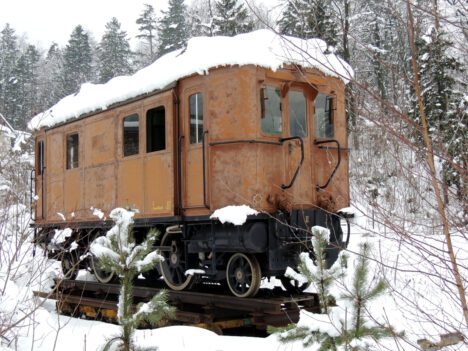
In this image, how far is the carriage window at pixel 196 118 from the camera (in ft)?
28.5

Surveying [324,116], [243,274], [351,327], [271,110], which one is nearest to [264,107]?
[271,110]

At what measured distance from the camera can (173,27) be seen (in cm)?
4928

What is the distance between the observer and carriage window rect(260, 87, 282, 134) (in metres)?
8.45

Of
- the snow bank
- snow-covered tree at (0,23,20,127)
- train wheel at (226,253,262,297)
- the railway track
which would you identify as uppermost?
snow-covered tree at (0,23,20,127)

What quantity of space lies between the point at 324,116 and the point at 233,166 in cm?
216

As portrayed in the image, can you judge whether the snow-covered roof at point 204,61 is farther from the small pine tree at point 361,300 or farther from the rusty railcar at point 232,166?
the small pine tree at point 361,300

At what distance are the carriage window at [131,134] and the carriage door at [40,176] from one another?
4.07 meters

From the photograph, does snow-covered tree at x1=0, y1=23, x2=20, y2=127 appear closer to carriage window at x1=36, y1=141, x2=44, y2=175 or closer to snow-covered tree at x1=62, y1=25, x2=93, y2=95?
snow-covered tree at x1=62, y1=25, x2=93, y2=95

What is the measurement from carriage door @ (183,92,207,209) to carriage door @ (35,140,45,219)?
5.90 metres

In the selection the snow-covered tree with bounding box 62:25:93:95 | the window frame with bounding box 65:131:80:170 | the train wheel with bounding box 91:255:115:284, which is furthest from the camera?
the snow-covered tree with bounding box 62:25:93:95

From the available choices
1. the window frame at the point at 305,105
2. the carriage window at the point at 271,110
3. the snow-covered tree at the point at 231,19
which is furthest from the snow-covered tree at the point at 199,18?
the carriage window at the point at 271,110

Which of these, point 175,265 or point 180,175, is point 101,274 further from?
point 180,175

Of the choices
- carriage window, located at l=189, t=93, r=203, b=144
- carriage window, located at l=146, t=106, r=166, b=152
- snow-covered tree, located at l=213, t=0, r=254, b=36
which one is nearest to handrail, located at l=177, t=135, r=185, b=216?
carriage window, located at l=189, t=93, r=203, b=144

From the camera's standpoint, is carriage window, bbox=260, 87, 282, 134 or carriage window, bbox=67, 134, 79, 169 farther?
carriage window, bbox=67, 134, 79, 169
